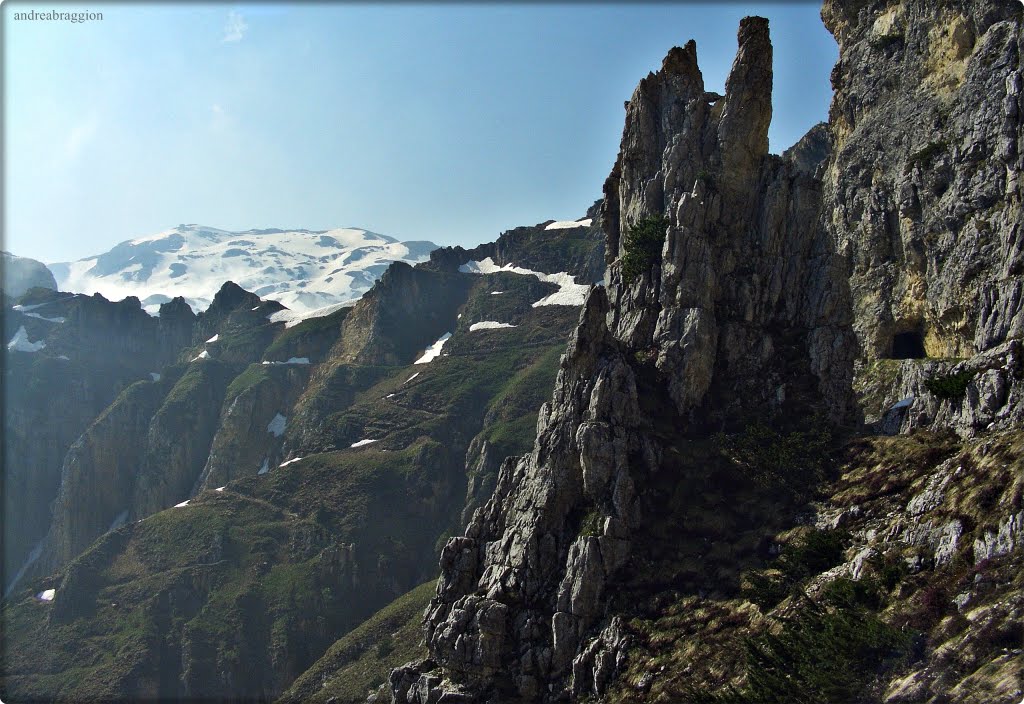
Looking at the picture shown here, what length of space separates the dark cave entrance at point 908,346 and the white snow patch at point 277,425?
140m

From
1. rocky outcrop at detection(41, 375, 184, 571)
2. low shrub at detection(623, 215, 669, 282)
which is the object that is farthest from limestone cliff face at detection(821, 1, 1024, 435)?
rocky outcrop at detection(41, 375, 184, 571)

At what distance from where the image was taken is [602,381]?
64188 mm

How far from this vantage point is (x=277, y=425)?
190 metres

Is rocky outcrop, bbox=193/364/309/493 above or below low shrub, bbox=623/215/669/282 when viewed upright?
below

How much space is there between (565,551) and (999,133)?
54.3 metres

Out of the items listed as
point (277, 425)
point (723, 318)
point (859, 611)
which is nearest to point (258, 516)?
point (277, 425)

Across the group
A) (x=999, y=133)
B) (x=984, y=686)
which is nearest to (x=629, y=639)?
(x=984, y=686)

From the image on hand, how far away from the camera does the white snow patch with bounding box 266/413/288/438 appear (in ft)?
612

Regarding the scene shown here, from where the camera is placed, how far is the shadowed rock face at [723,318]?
56.8 metres

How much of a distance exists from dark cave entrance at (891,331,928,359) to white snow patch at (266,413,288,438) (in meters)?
140

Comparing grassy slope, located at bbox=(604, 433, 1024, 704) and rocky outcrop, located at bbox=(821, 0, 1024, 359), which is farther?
rocky outcrop, located at bbox=(821, 0, 1024, 359)

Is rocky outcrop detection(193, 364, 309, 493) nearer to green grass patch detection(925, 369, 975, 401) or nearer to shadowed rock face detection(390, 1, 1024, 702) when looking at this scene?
shadowed rock face detection(390, 1, 1024, 702)

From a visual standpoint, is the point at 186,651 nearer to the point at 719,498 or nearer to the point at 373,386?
the point at 373,386

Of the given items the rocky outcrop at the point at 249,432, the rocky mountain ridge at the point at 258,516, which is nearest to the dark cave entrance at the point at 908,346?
the rocky mountain ridge at the point at 258,516
